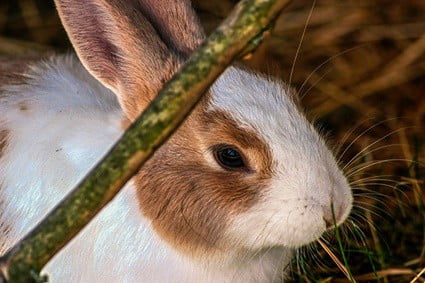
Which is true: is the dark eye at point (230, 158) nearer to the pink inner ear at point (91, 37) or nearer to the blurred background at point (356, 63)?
the pink inner ear at point (91, 37)

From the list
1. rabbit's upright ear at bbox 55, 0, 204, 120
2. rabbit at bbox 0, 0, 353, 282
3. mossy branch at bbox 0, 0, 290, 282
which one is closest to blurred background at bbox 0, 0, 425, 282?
rabbit at bbox 0, 0, 353, 282

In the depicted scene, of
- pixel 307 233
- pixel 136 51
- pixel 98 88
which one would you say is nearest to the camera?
pixel 307 233

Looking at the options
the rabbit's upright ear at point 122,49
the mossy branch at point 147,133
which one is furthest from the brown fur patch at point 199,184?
the mossy branch at point 147,133

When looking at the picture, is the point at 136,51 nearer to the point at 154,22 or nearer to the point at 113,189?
the point at 154,22

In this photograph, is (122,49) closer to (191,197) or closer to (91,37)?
(91,37)

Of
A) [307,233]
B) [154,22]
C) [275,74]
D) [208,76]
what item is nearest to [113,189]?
[208,76]

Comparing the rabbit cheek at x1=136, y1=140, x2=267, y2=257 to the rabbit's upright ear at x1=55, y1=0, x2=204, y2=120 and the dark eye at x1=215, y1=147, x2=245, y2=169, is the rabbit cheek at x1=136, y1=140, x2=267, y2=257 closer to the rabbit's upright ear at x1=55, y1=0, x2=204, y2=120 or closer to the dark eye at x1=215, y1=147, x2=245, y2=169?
the dark eye at x1=215, y1=147, x2=245, y2=169

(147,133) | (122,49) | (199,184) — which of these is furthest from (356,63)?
(147,133)
